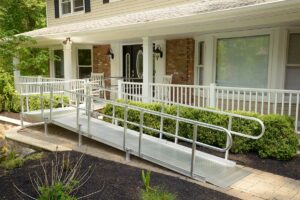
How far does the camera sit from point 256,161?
5.32 metres

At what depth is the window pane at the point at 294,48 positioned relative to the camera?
259 inches

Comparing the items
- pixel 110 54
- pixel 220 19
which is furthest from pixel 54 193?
pixel 110 54

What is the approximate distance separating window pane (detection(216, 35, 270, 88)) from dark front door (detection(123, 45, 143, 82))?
442 cm

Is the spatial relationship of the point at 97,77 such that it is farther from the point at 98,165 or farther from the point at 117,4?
the point at 98,165

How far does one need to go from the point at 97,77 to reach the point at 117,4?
3219 mm

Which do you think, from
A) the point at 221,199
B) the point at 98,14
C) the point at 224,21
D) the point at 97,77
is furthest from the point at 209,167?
the point at 98,14

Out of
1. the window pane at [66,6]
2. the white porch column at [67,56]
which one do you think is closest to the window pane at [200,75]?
the white porch column at [67,56]

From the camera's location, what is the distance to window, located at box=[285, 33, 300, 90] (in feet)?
21.6

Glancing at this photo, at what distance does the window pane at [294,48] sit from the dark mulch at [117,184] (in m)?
4.42

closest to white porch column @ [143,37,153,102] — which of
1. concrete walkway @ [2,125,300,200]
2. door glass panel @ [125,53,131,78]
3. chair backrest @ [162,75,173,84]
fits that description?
chair backrest @ [162,75,173,84]

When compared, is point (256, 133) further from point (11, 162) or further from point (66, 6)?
point (66, 6)

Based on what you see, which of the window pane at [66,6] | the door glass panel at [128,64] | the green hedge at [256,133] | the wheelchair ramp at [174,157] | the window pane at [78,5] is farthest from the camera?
the window pane at [66,6]

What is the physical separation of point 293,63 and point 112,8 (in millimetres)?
7706

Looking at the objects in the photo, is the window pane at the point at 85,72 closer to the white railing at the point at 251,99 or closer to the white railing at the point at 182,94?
the white railing at the point at 251,99
